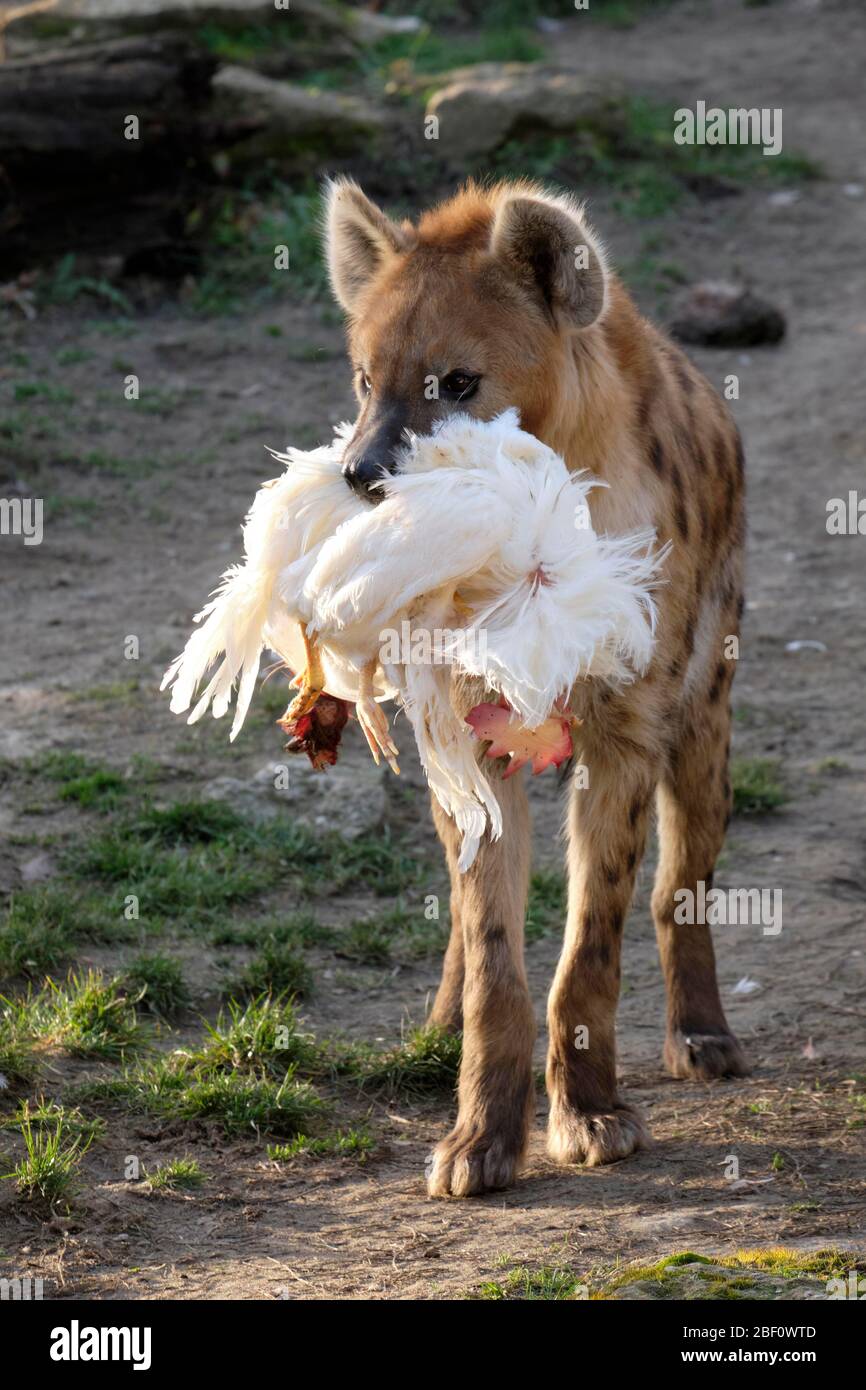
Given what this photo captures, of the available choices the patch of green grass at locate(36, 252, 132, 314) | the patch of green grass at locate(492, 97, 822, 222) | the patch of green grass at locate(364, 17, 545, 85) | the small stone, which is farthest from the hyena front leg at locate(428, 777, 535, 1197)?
the patch of green grass at locate(364, 17, 545, 85)

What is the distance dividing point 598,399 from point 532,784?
2471 mm

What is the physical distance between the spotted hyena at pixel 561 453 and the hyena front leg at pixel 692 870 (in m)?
0.33

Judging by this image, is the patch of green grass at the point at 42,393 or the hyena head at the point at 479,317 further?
the patch of green grass at the point at 42,393

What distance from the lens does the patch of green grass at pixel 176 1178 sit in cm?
368

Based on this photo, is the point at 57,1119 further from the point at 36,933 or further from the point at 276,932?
the point at 276,932

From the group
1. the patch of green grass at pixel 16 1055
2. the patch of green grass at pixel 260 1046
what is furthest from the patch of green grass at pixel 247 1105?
the patch of green grass at pixel 16 1055

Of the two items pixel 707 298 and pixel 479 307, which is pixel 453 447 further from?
pixel 707 298

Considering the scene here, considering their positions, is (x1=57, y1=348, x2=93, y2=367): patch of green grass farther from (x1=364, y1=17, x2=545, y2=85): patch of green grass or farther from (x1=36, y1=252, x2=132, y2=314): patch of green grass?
(x1=364, y1=17, x2=545, y2=85): patch of green grass

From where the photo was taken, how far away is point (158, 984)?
465 centimetres

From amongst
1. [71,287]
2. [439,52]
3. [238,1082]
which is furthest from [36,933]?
[439,52]

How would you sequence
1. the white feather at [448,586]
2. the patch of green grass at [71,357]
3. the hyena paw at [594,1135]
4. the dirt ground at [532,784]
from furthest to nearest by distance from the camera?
the patch of green grass at [71,357], the hyena paw at [594,1135], the dirt ground at [532,784], the white feather at [448,586]

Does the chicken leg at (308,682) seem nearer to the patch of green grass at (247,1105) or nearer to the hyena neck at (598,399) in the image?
the hyena neck at (598,399)

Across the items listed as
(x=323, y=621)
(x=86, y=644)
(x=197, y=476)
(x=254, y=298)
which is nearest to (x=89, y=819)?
(x=86, y=644)

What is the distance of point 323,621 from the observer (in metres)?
3.31
